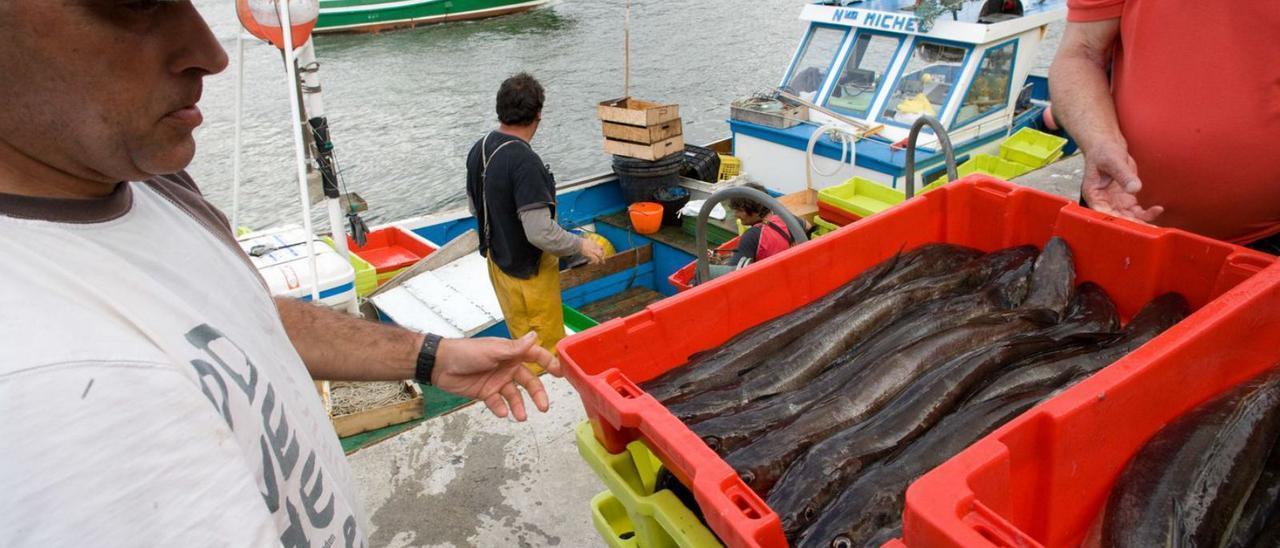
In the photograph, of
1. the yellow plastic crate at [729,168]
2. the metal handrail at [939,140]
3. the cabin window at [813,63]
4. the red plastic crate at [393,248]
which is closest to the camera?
the metal handrail at [939,140]

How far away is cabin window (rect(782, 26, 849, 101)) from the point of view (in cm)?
874

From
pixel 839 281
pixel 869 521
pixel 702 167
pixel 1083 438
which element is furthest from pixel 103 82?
pixel 702 167

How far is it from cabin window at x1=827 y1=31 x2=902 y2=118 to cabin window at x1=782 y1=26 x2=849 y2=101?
0.86 ft

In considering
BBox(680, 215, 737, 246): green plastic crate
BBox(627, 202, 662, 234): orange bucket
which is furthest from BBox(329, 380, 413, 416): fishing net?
BBox(627, 202, 662, 234): orange bucket

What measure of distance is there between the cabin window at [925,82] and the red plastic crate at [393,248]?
5095 millimetres

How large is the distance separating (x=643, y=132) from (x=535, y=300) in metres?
3.39

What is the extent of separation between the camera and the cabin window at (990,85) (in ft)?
25.7

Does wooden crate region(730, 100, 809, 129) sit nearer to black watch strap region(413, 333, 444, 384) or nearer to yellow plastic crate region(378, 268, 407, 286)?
yellow plastic crate region(378, 268, 407, 286)

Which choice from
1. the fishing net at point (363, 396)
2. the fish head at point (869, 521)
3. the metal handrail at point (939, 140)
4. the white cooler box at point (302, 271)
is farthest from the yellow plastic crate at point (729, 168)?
the fish head at point (869, 521)

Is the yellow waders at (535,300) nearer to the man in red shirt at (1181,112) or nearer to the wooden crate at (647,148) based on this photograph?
the wooden crate at (647,148)

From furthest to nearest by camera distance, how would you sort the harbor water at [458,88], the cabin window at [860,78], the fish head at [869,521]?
the harbor water at [458,88] → the cabin window at [860,78] → the fish head at [869,521]

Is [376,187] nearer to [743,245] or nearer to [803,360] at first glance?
[743,245]

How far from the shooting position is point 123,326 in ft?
3.12

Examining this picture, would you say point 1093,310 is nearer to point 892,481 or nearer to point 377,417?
point 892,481
